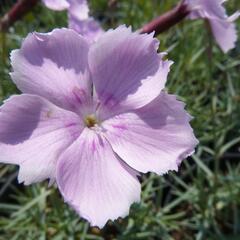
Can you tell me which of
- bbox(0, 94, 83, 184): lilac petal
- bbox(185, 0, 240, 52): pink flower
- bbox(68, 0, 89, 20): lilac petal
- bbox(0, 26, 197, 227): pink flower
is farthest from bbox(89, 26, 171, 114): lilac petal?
bbox(68, 0, 89, 20): lilac petal

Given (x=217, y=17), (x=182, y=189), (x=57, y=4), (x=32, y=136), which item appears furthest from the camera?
(x=182, y=189)

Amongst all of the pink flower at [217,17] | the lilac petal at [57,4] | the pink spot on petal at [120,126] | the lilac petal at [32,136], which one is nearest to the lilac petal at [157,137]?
the pink spot on petal at [120,126]

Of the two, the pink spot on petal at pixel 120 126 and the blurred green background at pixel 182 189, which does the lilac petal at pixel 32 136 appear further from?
the blurred green background at pixel 182 189

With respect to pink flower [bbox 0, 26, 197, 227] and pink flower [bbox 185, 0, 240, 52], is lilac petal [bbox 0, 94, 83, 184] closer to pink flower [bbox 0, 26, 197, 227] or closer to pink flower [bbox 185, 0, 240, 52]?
pink flower [bbox 0, 26, 197, 227]

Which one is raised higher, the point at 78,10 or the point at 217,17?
the point at 78,10

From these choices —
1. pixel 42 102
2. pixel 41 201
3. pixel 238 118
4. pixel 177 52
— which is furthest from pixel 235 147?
pixel 42 102

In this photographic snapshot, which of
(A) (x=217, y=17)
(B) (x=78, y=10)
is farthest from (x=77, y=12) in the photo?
(A) (x=217, y=17)

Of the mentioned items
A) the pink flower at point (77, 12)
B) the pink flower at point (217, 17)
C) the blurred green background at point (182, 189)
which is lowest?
the blurred green background at point (182, 189)

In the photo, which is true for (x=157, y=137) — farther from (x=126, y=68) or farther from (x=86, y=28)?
(x=86, y=28)
